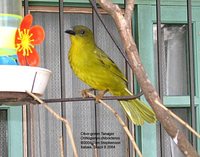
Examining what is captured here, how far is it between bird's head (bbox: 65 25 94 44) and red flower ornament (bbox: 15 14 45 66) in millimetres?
647

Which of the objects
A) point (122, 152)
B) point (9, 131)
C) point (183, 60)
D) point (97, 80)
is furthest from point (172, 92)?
point (97, 80)

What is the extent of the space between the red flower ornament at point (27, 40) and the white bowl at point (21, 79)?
75 millimetres

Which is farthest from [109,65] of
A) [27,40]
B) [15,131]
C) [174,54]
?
[174,54]

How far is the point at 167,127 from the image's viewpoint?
1.56 m

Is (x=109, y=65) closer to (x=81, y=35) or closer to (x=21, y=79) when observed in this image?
(x=81, y=35)

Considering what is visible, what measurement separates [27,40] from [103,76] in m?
0.55

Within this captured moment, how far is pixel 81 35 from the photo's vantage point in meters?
2.56

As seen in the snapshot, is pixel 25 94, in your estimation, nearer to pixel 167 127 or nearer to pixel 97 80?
pixel 167 127

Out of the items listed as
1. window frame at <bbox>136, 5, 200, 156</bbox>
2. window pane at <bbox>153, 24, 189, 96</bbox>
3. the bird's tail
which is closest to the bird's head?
the bird's tail

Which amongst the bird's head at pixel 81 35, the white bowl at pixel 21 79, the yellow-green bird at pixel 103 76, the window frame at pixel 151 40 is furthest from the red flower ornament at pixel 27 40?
the window frame at pixel 151 40

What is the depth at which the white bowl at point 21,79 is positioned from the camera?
1.72 m

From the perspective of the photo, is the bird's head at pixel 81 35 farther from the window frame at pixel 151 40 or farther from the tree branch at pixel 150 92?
the tree branch at pixel 150 92

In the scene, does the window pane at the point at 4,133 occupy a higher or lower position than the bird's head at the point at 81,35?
lower

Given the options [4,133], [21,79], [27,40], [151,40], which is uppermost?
[151,40]
